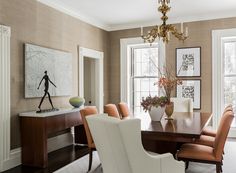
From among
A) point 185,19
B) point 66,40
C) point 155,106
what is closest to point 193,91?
point 185,19

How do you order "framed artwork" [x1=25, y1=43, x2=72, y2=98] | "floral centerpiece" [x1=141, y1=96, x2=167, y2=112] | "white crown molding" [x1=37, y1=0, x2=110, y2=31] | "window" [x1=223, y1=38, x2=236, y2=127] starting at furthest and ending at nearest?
"window" [x1=223, y1=38, x2=236, y2=127], "white crown molding" [x1=37, y1=0, x2=110, y2=31], "framed artwork" [x1=25, y1=43, x2=72, y2=98], "floral centerpiece" [x1=141, y1=96, x2=167, y2=112]

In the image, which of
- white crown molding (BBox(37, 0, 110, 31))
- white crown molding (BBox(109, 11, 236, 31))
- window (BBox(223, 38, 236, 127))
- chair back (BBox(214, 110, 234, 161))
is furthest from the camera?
window (BBox(223, 38, 236, 127))

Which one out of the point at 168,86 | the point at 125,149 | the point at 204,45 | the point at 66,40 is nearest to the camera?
the point at 125,149

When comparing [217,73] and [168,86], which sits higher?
[217,73]

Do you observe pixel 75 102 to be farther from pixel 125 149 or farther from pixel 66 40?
pixel 125 149

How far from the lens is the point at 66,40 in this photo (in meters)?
5.19

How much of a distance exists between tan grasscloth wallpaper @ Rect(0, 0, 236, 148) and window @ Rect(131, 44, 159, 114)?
0.42 m

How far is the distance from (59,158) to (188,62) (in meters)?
3.81

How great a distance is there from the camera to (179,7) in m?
5.22

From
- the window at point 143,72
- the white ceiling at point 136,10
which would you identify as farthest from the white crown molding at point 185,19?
the window at point 143,72

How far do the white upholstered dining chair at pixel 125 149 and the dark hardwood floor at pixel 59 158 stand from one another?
5.94 feet

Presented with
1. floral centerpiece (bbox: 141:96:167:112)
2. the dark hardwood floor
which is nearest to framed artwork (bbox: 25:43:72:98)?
the dark hardwood floor

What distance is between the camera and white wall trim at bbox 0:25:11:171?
3590mm

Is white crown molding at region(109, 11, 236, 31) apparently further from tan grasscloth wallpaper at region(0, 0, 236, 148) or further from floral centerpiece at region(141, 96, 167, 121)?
floral centerpiece at region(141, 96, 167, 121)
